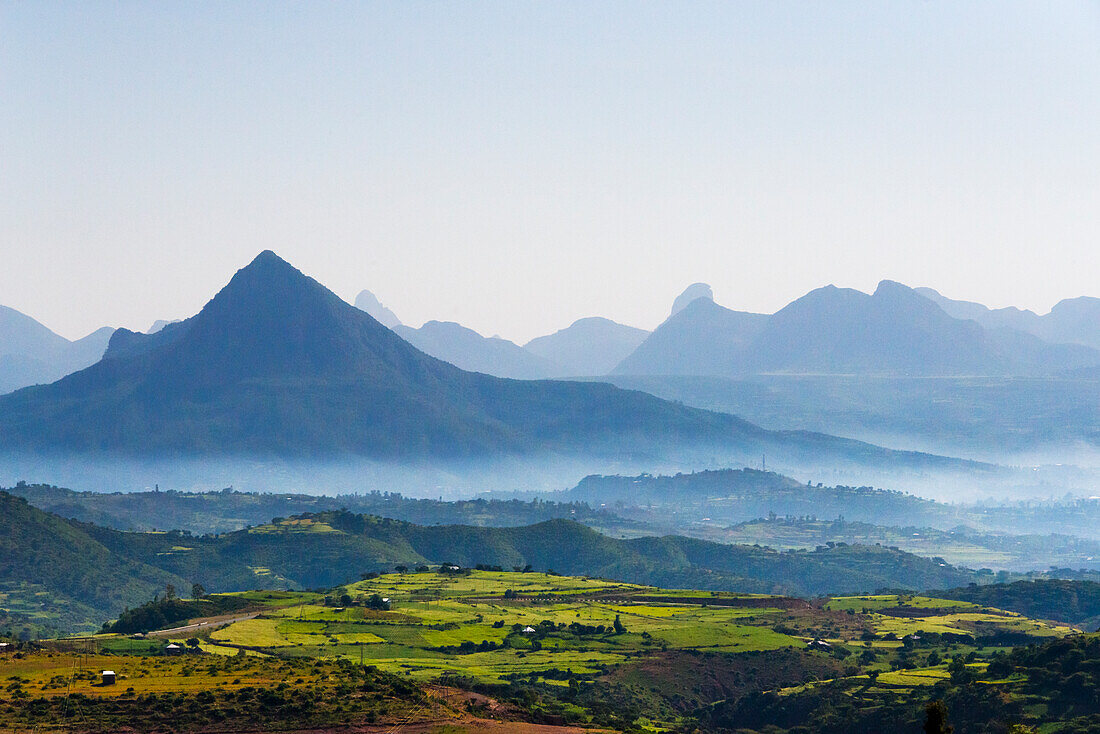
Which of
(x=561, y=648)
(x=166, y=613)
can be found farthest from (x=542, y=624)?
(x=166, y=613)

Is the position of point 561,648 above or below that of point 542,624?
below

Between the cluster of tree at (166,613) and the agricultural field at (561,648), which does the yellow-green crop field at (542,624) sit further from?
the cluster of tree at (166,613)

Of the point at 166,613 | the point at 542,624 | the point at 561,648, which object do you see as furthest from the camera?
the point at 542,624

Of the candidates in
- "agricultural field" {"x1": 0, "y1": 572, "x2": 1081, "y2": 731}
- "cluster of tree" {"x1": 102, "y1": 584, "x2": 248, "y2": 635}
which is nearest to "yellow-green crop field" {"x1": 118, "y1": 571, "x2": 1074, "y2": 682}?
"agricultural field" {"x1": 0, "y1": 572, "x2": 1081, "y2": 731}

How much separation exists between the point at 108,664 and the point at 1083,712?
66981 mm

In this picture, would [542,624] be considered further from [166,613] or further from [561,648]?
[166,613]

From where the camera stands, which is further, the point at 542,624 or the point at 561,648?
the point at 542,624

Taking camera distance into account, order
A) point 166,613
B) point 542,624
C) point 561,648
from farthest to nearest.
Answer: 1. point 542,624
2. point 166,613
3. point 561,648

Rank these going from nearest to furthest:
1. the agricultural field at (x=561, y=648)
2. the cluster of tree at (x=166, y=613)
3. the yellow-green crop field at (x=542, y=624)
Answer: the agricultural field at (x=561, y=648) < the yellow-green crop field at (x=542, y=624) < the cluster of tree at (x=166, y=613)

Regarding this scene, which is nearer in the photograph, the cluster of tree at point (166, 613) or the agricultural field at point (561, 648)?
the agricultural field at point (561, 648)

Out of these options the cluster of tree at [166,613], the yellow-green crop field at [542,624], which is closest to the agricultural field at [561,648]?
the yellow-green crop field at [542,624]

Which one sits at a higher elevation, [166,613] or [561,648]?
[166,613]

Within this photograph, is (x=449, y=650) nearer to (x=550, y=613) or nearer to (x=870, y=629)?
(x=550, y=613)

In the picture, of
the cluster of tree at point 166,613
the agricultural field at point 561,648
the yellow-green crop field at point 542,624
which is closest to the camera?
the agricultural field at point 561,648
